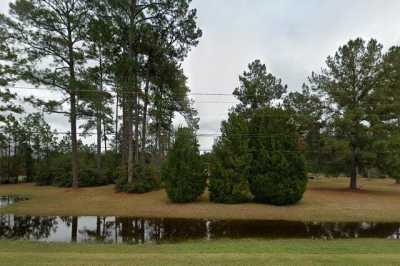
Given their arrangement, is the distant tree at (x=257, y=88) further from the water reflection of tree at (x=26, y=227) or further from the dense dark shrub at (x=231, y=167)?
the water reflection of tree at (x=26, y=227)

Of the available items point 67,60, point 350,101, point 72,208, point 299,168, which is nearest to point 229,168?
point 299,168

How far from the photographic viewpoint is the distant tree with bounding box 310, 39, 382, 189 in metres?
24.2

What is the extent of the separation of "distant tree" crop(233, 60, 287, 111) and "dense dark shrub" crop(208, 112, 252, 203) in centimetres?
1429

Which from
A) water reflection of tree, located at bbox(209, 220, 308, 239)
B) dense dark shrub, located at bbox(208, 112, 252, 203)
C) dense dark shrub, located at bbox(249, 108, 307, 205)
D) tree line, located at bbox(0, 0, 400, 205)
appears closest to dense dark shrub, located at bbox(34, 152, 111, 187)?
tree line, located at bbox(0, 0, 400, 205)

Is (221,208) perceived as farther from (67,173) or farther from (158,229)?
(67,173)

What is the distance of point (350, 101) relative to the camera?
25.4 metres

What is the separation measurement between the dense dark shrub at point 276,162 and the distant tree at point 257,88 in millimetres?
13751

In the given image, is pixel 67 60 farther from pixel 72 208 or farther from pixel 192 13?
pixel 72 208

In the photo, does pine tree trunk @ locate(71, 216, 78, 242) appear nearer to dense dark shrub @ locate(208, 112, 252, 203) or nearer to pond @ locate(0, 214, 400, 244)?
pond @ locate(0, 214, 400, 244)

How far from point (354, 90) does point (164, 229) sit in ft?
66.2

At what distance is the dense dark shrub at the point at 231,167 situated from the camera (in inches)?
770

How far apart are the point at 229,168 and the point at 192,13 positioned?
44.2ft

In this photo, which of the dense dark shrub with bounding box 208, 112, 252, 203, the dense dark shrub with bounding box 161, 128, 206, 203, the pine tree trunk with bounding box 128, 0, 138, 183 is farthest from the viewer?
the pine tree trunk with bounding box 128, 0, 138, 183

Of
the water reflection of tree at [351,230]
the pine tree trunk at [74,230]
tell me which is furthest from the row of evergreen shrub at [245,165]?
the pine tree trunk at [74,230]
